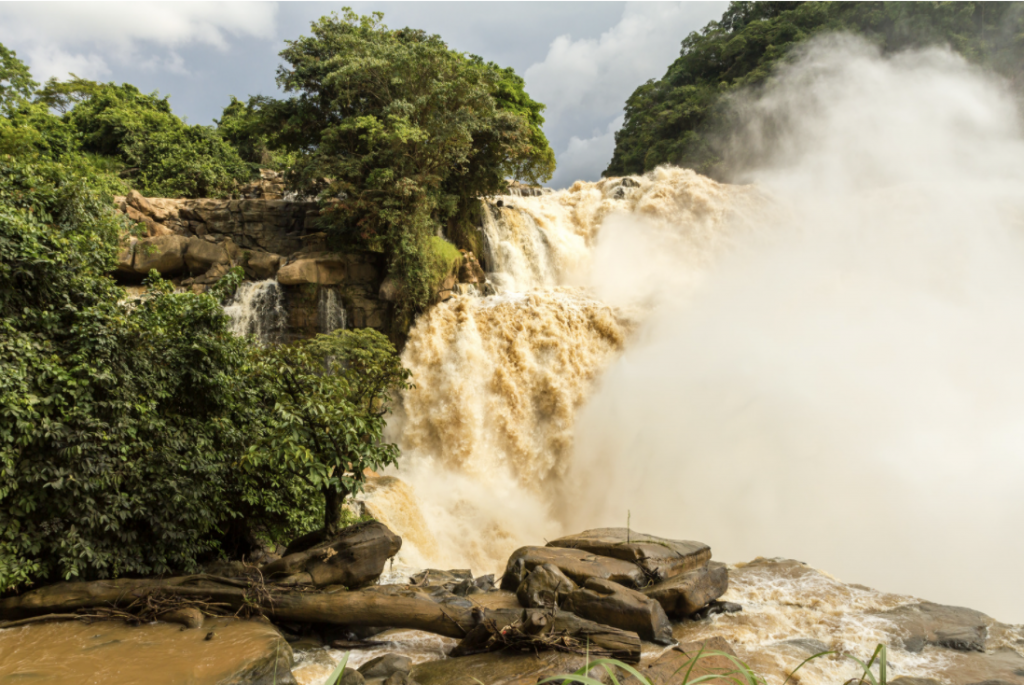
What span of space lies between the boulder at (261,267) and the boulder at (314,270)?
752mm

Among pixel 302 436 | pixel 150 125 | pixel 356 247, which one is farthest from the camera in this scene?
pixel 150 125

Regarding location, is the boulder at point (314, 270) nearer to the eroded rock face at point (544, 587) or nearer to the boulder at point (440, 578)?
the boulder at point (440, 578)

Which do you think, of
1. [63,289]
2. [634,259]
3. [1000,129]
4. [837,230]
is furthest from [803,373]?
[1000,129]

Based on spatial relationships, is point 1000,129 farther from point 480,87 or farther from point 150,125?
point 150,125

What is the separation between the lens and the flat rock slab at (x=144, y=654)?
174 inches

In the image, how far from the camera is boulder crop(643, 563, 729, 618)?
6.82 m

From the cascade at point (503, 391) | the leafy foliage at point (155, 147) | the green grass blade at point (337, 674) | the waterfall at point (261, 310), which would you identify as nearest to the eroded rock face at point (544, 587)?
the cascade at point (503, 391)

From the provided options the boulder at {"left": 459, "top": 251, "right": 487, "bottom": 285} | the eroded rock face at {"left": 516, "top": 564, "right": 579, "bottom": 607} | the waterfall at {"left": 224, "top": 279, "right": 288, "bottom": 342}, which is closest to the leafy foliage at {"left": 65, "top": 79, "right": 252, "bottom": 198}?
the waterfall at {"left": 224, "top": 279, "right": 288, "bottom": 342}

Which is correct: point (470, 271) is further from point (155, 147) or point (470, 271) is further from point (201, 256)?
point (155, 147)

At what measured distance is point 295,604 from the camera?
5.61 m

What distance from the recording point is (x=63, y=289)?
6266 millimetres

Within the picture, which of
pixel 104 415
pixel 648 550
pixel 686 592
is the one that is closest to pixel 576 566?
pixel 648 550

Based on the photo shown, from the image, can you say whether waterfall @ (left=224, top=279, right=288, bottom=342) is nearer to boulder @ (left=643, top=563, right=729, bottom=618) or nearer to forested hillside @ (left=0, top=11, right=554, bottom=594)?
forested hillside @ (left=0, top=11, right=554, bottom=594)

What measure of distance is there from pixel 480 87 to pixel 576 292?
660cm
